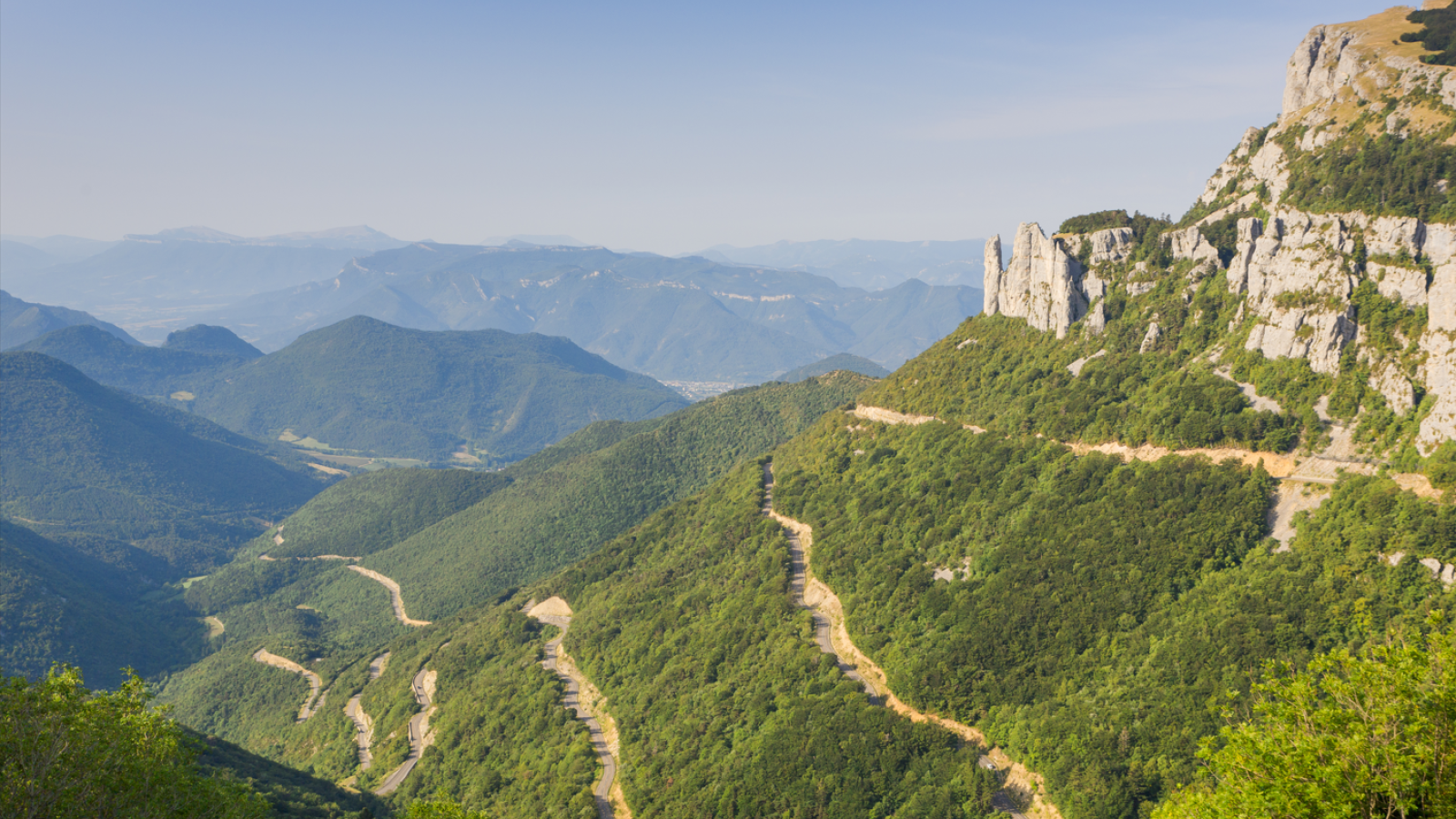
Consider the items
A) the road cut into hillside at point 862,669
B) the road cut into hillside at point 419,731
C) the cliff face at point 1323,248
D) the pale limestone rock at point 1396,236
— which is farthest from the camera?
the road cut into hillside at point 419,731

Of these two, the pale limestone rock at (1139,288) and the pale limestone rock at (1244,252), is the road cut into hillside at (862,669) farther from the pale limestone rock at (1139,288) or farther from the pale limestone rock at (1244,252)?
the pale limestone rock at (1244,252)

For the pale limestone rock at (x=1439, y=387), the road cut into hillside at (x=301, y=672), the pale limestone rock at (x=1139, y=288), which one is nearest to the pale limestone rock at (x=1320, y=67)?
the pale limestone rock at (x=1139, y=288)

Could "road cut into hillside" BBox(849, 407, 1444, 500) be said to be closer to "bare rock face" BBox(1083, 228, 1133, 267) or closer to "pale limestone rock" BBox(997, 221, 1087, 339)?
"pale limestone rock" BBox(997, 221, 1087, 339)

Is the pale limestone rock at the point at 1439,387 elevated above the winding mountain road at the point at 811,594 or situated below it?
above

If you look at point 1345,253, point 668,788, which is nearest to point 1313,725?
point 668,788

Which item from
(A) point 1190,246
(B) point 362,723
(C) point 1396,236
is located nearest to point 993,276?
(A) point 1190,246

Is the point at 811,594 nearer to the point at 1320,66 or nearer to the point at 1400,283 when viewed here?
the point at 1400,283

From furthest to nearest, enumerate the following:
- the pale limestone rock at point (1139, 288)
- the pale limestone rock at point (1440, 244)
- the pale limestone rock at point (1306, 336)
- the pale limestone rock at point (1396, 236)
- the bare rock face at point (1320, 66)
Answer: the pale limestone rock at point (1139, 288) → the bare rock face at point (1320, 66) → the pale limestone rock at point (1306, 336) → the pale limestone rock at point (1396, 236) → the pale limestone rock at point (1440, 244)
